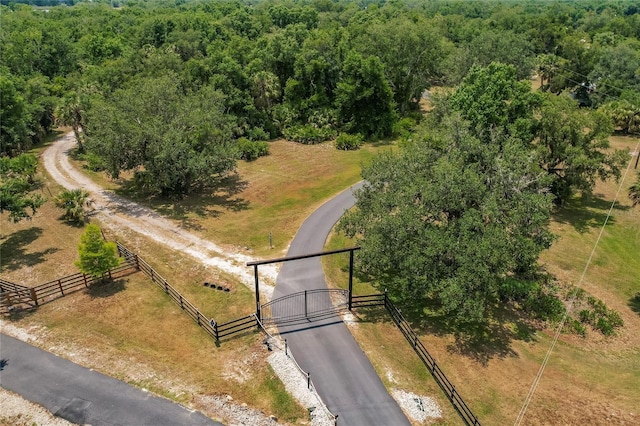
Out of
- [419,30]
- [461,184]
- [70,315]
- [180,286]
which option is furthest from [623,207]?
[70,315]

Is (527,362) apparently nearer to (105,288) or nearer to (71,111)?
(105,288)

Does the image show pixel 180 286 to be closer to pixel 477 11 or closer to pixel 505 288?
pixel 505 288

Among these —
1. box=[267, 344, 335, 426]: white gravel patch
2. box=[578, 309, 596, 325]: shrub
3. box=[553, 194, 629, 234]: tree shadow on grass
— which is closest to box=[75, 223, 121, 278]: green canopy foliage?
box=[267, 344, 335, 426]: white gravel patch

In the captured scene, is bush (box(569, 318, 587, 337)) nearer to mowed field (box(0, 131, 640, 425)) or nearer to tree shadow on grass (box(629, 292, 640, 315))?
mowed field (box(0, 131, 640, 425))

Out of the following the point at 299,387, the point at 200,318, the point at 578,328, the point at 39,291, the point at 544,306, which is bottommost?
the point at 578,328

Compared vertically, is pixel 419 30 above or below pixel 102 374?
above

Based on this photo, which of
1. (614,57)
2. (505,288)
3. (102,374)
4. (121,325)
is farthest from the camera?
(614,57)

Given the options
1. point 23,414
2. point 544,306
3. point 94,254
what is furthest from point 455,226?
point 23,414
